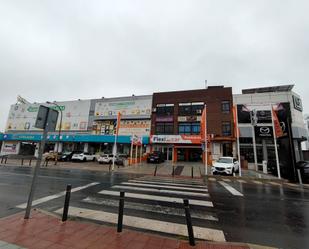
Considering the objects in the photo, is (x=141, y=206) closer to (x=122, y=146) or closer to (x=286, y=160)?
(x=286, y=160)

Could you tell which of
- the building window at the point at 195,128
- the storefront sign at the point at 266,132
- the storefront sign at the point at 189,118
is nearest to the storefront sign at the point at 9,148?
the storefront sign at the point at 189,118

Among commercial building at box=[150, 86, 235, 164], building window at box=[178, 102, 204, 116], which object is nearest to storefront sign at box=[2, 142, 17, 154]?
commercial building at box=[150, 86, 235, 164]

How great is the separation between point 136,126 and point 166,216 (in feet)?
105

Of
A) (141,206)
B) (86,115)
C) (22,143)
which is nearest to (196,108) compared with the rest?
(86,115)

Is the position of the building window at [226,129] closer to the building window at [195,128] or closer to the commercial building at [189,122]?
the commercial building at [189,122]

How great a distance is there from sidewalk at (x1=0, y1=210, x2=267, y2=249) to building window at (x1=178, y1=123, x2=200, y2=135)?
30880mm

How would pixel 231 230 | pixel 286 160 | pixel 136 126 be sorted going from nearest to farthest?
pixel 231 230 < pixel 286 160 < pixel 136 126

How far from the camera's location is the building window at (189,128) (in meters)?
34.6

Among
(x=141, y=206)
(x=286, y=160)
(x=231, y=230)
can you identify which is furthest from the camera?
(x=286, y=160)

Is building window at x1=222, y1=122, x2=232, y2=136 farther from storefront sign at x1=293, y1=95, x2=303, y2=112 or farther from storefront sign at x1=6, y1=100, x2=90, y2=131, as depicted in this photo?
storefront sign at x1=6, y1=100, x2=90, y2=131

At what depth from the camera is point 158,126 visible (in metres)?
36.7

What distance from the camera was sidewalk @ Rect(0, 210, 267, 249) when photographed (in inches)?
154

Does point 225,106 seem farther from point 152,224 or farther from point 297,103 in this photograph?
point 152,224

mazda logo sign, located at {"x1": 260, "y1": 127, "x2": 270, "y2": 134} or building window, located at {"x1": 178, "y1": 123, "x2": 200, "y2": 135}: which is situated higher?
building window, located at {"x1": 178, "y1": 123, "x2": 200, "y2": 135}
